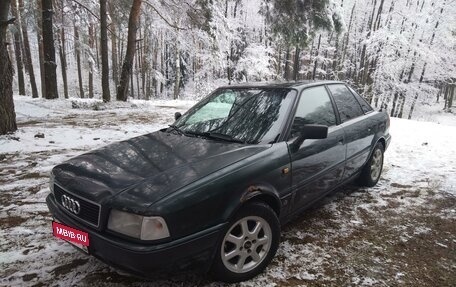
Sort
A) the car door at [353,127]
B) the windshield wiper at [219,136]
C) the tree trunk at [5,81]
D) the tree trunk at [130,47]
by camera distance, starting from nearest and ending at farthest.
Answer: the windshield wiper at [219,136] < the car door at [353,127] < the tree trunk at [5,81] < the tree trunk at [130,47]

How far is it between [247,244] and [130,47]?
12513mm

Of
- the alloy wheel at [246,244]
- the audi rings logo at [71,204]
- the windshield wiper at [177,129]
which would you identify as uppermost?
the windshield wiper at [177,129]

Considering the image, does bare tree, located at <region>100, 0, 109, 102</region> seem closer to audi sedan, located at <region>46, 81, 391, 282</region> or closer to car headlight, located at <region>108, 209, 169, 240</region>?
audi sedan, located at <region>46, 81, 391, 282</region>

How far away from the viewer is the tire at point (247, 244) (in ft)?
7.77

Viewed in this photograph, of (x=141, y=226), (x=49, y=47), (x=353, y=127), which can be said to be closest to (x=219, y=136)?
(x=141, y=226)

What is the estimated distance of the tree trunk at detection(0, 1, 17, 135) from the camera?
20.1 feet

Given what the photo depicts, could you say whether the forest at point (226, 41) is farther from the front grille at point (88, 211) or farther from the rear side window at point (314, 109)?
the rear side window at point (314, 109)

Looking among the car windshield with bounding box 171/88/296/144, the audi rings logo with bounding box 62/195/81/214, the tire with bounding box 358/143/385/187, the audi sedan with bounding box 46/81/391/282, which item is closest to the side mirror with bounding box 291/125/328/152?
the audi sedan with bounding box 46/81/391/282

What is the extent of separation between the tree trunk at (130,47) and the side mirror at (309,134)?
39.1ft

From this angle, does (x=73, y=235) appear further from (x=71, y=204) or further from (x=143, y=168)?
(x=143, y=168)

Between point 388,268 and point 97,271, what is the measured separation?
253 centimetres

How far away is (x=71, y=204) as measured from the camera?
2.38 meters

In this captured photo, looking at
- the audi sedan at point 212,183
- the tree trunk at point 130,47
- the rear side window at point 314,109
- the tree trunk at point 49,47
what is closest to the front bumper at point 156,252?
the audi sedan at point 212,183

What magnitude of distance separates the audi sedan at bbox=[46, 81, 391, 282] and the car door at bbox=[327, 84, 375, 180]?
6 centimetres
